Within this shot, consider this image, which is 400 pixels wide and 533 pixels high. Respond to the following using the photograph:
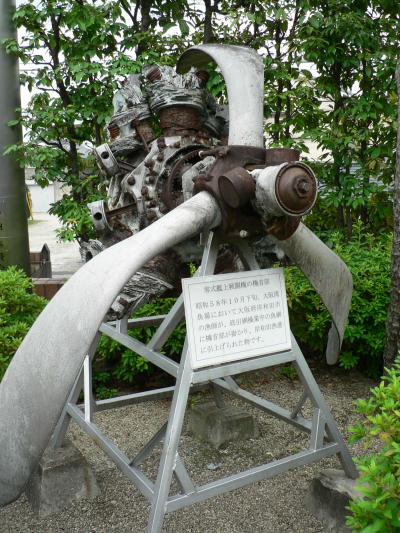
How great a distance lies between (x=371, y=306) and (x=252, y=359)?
79.7 inches

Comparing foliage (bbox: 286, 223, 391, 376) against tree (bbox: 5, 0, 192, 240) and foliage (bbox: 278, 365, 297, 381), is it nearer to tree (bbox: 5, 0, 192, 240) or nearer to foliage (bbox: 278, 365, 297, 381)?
foliage (bbox: 278, 365, 297, 381)

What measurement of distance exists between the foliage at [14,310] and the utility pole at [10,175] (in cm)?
168

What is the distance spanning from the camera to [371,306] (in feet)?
13.5

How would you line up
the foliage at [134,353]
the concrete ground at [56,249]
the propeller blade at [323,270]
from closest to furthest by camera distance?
1. the propeller blade at [323,270]
2. the foliage at [134,353]
3. the concrete ground at [56,249]

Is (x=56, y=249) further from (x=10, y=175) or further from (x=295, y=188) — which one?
(x=295, y=188)

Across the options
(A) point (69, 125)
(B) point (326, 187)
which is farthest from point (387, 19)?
(A) point (69, 125)

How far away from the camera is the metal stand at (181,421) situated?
210cm

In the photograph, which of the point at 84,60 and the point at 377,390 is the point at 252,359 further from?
the point at 84,60

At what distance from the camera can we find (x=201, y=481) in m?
2.99

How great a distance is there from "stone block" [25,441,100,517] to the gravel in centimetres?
5

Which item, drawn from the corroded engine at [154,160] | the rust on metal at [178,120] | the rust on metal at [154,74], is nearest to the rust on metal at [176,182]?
the corroded engine at [154,160]

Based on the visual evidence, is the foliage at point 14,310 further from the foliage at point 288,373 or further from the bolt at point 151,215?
the foliage at point 288,373

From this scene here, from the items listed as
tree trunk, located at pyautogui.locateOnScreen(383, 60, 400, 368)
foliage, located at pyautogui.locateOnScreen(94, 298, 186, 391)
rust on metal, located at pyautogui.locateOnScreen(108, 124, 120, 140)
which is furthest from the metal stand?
tree trunk, located at pyautogui.locateOnScreen(383, 60, 400, 368)

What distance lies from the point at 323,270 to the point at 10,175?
4.01 m
